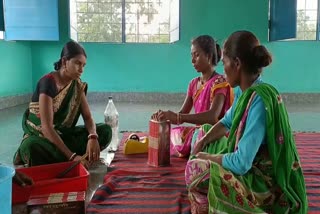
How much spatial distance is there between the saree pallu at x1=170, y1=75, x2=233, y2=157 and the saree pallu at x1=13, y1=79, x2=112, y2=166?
A: 46 centimetres

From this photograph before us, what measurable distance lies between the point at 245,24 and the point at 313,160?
12.3ft

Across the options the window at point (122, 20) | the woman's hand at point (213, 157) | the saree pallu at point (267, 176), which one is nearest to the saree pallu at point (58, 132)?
the woman's hand at point (213, 157)

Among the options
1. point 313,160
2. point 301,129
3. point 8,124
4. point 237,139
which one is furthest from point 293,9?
point 237,139

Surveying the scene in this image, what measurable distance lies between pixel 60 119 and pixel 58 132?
0.08 meters

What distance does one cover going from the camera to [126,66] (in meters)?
5.79

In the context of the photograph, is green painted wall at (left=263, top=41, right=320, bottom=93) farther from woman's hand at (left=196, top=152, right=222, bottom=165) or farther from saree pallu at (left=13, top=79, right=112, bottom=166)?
woman's hand at (left=196, top=152, right=222, bottom=165)

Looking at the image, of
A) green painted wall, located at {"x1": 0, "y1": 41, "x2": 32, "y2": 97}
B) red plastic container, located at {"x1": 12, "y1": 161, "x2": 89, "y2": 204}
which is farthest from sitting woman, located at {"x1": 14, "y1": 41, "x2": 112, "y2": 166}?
green painted wall, located at {"x1": 0, "y1": 41, "x2": 32, "y2": 97}

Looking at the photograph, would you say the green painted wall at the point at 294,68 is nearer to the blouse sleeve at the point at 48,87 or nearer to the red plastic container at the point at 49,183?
the blouse sleeve at the point at 48,87

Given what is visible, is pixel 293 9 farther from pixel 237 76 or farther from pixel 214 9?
pixel 237 76

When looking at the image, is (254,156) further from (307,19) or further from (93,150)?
(307,19)

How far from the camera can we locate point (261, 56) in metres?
1.18

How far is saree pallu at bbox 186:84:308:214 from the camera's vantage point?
1.14 meters

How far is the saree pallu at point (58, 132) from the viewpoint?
6.84 ft

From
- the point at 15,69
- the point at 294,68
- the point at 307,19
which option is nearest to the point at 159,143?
the point at 15,69
